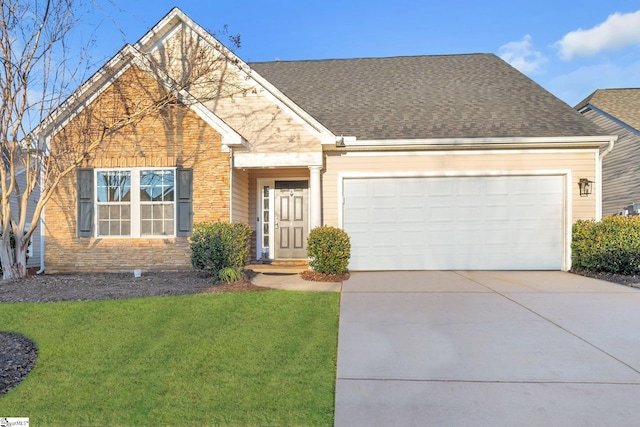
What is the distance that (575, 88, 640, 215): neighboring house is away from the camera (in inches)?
543

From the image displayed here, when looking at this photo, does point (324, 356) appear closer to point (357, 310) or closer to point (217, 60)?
point (357, 310)

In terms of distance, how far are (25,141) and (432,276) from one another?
8.99 meters

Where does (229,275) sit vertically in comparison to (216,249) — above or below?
below

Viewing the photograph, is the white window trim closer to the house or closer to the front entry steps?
the house

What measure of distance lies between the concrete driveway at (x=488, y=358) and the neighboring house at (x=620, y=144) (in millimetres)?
8916

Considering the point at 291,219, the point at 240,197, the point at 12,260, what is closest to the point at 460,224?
the point at 291,219

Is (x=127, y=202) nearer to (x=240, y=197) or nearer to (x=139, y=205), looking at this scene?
(x=139, y=205)

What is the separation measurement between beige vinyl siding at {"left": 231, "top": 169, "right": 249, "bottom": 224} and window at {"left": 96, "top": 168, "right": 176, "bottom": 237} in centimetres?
137

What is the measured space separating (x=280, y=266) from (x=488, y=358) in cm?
706

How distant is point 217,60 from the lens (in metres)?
9.70

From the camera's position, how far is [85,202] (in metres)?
9.16

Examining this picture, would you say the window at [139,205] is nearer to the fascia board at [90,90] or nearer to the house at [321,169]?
the house at [321,169]


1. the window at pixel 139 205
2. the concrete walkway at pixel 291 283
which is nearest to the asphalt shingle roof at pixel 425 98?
the concrete walkway at pixel 291 283

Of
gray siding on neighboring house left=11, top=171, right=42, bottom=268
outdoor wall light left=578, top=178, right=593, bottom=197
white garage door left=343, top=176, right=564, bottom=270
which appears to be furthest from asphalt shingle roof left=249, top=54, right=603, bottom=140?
gray siding on neighboring house left=11, top=171, right=42, bottom=268
